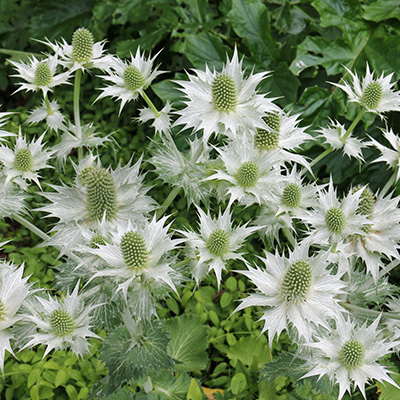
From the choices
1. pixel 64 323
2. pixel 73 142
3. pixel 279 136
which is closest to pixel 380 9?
pixel 279 136

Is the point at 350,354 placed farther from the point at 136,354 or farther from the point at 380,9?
the point at 380,9

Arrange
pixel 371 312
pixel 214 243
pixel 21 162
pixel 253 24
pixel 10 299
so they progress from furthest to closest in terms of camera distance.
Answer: pixel 253 24 < pixel 21 162 < pixel 371 312 < pixel 214 243 < pixel 10 299

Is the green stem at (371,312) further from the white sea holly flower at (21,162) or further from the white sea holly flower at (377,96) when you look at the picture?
the white sea holly flower at (21,162)

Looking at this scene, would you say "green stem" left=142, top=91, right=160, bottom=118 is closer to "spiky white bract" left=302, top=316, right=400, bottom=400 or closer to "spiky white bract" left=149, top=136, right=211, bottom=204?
"spiky white bract" left=149, top=136, right=211, bottom=204

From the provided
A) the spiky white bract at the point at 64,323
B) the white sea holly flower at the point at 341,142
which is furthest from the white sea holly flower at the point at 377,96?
the spiky white bract at the point at 64,323

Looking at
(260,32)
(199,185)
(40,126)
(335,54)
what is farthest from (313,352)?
(40,126)

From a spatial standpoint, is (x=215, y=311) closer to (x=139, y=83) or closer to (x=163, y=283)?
(x=163, y=283)

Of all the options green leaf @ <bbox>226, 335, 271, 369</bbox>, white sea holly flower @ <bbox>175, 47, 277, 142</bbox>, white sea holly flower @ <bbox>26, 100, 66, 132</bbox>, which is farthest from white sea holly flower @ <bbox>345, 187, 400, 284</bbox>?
white sea holly flower @ <bbox>26, 100, 66, 132</bbox>
